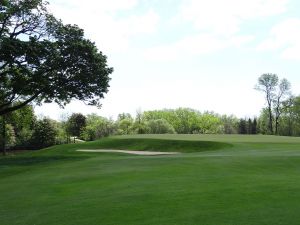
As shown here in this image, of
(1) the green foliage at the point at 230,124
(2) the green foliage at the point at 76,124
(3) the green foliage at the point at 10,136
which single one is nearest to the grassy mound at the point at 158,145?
(3) the green foliage at the point at 10,136

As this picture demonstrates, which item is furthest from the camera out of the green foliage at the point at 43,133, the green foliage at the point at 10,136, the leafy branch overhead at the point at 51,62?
the green foliage at the point at 43,133

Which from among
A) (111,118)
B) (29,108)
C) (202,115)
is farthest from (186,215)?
(202,115)

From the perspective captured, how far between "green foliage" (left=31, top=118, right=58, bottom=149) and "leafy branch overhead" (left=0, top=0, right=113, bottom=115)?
4585 cm

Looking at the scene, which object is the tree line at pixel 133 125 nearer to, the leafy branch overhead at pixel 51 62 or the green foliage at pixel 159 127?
Answer: the green foliage at pixel 159 127

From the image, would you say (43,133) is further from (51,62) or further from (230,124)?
(230,124)

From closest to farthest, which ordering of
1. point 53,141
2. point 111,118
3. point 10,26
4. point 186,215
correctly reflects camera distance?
point 186,215 < point 10,26 < point 53,141 < point 111,118

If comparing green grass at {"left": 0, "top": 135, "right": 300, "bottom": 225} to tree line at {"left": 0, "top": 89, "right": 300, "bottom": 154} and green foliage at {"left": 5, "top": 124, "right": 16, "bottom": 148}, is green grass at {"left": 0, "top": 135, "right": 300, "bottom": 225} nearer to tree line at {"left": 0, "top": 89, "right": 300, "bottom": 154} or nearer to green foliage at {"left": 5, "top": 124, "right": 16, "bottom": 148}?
tree line at {"left": 0, "top": 89, "right": 300, "bottom": 154}

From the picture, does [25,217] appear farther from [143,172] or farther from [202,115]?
[202,115]

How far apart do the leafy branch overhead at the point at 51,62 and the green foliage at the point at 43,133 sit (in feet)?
150

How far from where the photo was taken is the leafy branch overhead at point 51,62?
32.7 m

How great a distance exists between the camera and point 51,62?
3284cm

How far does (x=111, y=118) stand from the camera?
122 m

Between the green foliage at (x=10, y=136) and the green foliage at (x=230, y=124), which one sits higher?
the green foliage at (x=230, y=124)

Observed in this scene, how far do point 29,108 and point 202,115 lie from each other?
9261 centimetres
